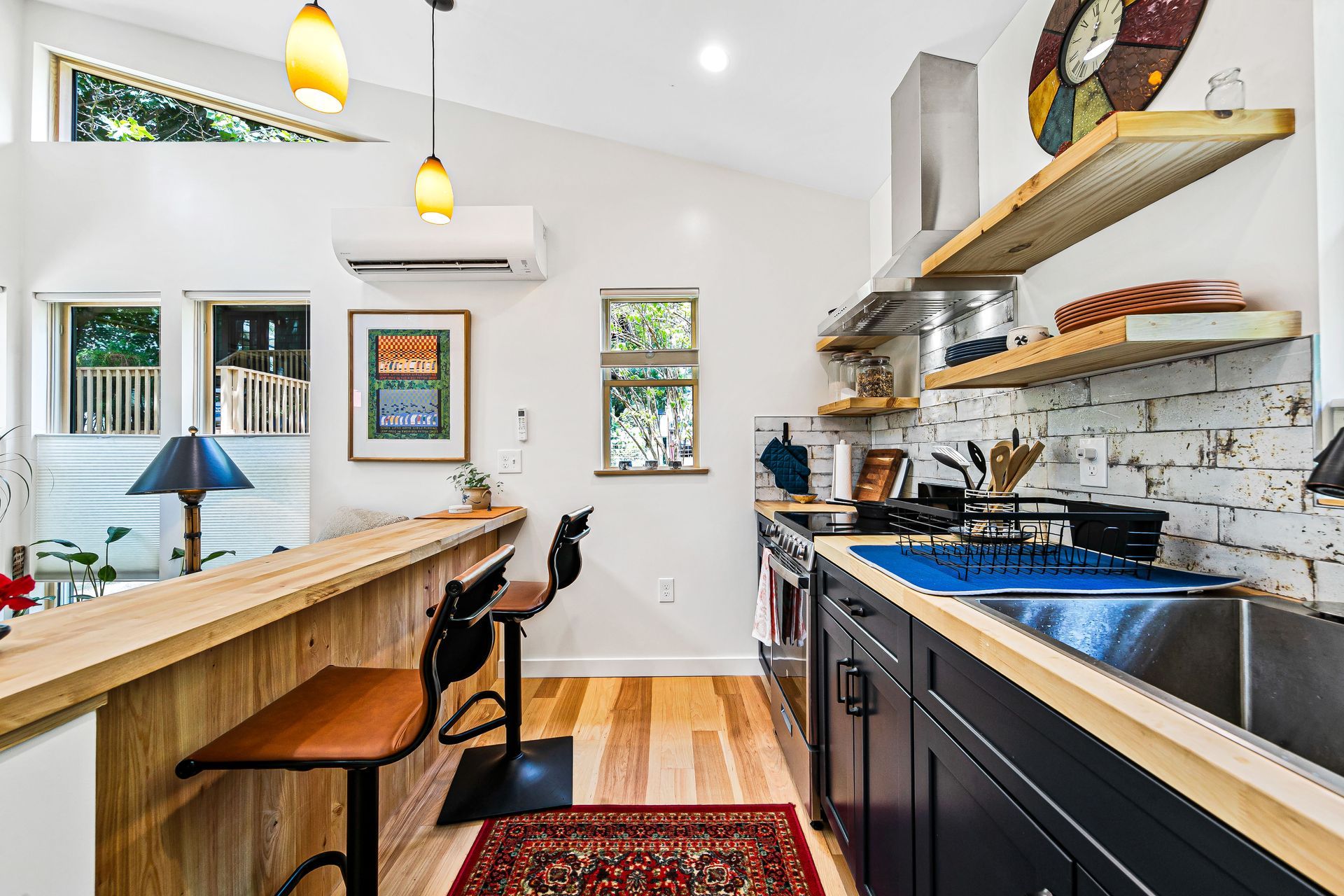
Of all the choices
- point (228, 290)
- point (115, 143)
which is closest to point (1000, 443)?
point (228, 290)

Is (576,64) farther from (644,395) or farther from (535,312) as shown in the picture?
(644,395)

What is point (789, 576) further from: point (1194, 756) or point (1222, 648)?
point (1194, 756)

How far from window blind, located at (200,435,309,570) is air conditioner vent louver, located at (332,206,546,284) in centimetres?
114

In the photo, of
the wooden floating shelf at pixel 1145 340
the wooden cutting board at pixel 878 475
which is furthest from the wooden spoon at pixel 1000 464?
the wooden cutting board at pixel 878 475

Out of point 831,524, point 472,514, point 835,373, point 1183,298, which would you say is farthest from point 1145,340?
point 472,514

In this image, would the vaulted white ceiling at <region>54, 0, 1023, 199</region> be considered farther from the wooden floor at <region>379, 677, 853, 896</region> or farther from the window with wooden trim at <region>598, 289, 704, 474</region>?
the wooden floor at <region>379, 677, 853, 896</region>

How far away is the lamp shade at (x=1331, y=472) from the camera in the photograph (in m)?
0.68

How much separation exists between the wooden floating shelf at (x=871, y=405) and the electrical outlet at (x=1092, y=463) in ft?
3.22

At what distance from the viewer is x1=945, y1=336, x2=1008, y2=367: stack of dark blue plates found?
1561mm

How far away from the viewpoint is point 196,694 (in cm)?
109

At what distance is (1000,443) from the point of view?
163 centimetres

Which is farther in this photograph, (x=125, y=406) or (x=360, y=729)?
(x=125, y=406)

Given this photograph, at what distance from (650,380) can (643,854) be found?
7.03 ft

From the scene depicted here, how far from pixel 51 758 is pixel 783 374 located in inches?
113
